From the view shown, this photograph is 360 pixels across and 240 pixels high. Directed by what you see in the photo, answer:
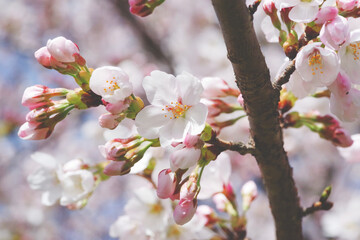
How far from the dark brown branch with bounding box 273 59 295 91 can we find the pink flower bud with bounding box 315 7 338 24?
0.12 meters

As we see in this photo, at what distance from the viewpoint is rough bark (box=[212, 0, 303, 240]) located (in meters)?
0.86

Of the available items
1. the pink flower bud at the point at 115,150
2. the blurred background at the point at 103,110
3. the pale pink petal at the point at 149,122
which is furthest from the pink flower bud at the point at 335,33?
the blurred background at the point at 103,110

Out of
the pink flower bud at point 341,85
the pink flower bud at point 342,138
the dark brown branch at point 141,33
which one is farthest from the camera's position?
the dark brown branch at point 141,33

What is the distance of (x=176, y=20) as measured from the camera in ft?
18.4

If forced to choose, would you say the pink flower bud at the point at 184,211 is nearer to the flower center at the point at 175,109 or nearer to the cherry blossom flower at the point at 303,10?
the flower center at the point at 175,109

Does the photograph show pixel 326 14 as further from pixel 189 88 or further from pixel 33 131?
pixel 33 131

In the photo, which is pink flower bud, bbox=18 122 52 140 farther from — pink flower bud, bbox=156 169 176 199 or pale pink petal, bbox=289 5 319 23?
pale pink petal, bbox=289 5 319 23

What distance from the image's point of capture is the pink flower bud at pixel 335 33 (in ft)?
2.80

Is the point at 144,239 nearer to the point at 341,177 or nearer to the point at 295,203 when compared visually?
the point at 295,203

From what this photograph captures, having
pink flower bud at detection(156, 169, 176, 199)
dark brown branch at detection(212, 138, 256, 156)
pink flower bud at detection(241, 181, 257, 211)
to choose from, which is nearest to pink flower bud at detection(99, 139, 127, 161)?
pink flower bud at detection(156, 169, 176, 199)

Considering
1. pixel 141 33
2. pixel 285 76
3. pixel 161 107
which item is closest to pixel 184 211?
pixel 161 107

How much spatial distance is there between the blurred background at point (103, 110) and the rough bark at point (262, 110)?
2.70 metres

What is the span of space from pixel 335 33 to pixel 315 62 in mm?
76

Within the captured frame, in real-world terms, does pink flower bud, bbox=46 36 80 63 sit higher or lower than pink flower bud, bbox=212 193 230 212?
higher
